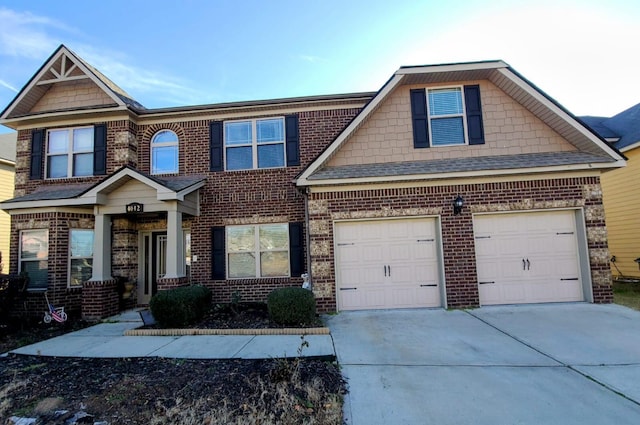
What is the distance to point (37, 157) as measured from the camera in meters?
10.1

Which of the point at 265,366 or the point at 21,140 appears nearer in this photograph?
the point at 265,366

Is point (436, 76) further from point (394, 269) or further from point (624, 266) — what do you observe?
point (624, 266)

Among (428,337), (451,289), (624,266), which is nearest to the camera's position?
(428,337)

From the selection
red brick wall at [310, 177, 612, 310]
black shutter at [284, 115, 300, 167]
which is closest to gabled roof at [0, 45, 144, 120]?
black shutter at [284, 115, 300, 167]

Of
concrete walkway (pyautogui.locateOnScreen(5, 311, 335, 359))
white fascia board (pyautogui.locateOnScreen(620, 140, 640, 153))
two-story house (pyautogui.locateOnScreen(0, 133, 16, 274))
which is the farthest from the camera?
two-story house (pyautogui.locateOnScreen(0, 133, 16, 274))

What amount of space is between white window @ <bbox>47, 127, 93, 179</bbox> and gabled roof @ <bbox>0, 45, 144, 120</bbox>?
1.20 m

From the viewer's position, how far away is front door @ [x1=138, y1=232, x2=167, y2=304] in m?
10.1

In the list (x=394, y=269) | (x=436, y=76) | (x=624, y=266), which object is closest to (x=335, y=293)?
(x=394, y=269)

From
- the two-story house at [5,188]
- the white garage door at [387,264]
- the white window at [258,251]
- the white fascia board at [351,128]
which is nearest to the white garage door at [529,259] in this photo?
the white garage door at [387,264]

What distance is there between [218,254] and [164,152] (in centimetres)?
361

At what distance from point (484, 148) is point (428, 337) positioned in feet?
17.1

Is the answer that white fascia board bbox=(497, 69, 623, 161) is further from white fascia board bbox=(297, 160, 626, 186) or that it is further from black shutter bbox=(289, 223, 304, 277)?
black shutter bbox=(289, 223, 304, 277)

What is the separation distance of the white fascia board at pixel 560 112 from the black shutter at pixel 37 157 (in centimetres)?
1313

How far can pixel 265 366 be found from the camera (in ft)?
15.7
